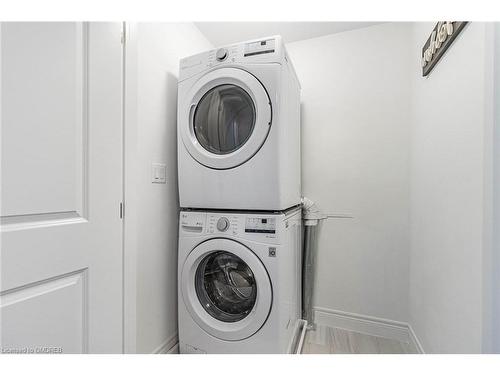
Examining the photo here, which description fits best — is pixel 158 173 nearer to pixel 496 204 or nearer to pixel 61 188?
pixel 61 188

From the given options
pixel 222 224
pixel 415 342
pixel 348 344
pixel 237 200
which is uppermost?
pixel 237 200

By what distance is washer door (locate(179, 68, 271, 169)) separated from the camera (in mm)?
1239

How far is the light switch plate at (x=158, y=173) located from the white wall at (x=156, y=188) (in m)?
0.03

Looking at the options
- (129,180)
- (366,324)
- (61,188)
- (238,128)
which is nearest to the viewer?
(61,188)

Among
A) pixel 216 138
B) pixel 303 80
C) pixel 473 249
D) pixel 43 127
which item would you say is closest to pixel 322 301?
pixel 473 249

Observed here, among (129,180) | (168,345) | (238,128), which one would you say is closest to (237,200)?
(238,128)

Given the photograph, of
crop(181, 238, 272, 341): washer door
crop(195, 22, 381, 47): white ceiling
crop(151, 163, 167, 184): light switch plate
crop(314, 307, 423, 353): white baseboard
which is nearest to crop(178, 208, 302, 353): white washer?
crop(181, 238, 272, 341): washer door

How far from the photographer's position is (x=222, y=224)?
4.28 feet

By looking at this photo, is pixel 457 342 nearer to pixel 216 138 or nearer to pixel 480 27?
pixel 480 27

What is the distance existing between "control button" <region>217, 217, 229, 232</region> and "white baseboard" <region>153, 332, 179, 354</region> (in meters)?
0.81

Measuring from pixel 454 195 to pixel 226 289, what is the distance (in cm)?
127

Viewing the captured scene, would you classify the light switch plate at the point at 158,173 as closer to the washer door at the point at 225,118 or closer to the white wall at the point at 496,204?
the washer door at the point at 225,118

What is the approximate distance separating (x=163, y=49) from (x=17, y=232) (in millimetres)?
1238

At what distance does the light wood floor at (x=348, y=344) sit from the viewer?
1.60 meters
